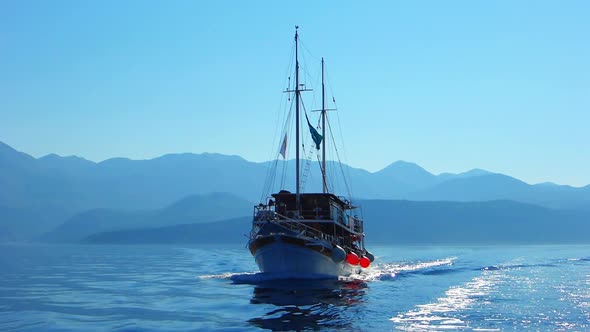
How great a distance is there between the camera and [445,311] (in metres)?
39.0

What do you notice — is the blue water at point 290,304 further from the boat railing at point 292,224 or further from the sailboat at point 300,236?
the boat railing at point 292,224

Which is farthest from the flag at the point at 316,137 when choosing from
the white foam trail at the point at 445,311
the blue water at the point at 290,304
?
the white foam trail at the point at 445,311

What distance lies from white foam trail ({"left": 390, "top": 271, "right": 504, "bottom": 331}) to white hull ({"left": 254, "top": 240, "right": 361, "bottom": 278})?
38.3 feet

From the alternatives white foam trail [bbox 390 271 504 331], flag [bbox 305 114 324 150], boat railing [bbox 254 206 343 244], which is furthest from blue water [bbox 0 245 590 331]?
flag [bbox 305 114 324 150]

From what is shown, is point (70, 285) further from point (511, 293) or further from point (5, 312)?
point (511, 293)

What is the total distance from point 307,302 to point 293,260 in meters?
13.4

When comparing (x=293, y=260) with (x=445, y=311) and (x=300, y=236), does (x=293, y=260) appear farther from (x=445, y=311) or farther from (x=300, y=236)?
(x=445, y=311)

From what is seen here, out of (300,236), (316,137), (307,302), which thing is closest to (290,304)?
(307,302)

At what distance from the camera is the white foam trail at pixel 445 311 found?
33.4 meters

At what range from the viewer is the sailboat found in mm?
54750

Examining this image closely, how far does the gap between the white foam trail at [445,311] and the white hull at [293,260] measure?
11.7 meters

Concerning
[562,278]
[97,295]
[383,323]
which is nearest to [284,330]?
[383,323]

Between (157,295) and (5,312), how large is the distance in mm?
12339

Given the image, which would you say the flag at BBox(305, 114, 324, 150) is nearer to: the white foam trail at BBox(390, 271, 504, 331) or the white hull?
the white hull
